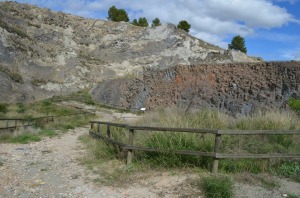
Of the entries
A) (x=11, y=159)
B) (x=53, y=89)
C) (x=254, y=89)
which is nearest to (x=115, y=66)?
(x=53, y=89)

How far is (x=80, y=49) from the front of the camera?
5325 cm

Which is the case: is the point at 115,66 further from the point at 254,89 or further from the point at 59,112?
the point at 254,89

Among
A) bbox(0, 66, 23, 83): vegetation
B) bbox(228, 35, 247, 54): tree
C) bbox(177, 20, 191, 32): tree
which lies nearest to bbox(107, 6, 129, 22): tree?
bbox(177, 20, 191, 32): tree

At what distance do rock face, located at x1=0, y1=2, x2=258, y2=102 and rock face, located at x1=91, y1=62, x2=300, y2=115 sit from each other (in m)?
16.0

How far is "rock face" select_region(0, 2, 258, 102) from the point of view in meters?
44.2

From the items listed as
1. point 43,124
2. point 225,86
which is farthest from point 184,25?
point 43,124

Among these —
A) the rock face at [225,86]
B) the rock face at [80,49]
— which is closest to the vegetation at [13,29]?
the rock face at [80,49]

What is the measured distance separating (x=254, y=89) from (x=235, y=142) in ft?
42.0

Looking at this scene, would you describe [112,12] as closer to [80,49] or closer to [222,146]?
[80,49]

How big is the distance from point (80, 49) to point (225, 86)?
113 feet

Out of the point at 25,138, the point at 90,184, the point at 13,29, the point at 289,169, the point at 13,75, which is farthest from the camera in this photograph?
the point at 13,29

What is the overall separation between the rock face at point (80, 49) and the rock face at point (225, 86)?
16.0 m

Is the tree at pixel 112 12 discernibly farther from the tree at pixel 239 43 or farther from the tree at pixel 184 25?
the tree at pixel 239 43

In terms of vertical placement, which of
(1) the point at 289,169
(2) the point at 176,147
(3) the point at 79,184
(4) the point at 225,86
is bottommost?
(3) the point at 79,184
